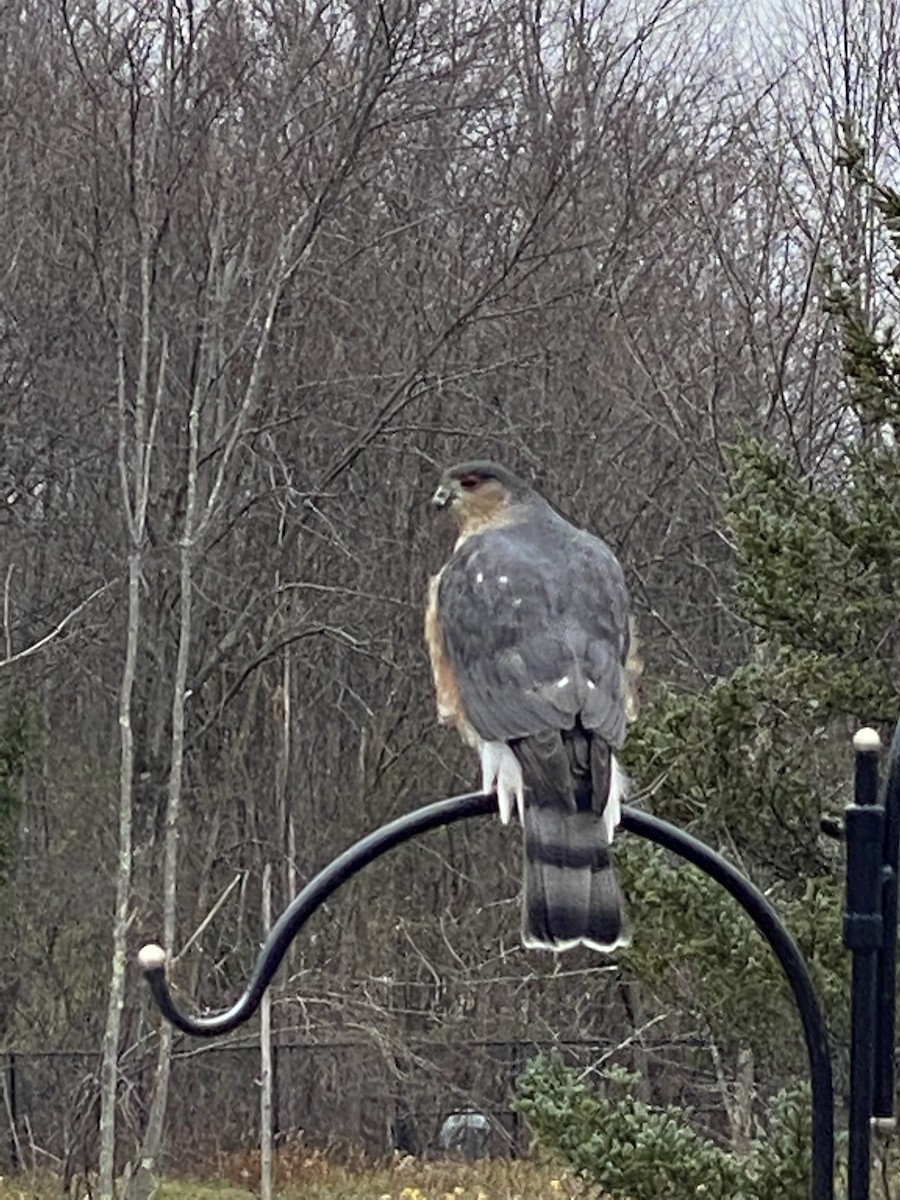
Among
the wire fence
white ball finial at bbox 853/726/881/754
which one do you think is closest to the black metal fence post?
white ball finial at bbox 853/726/881/754

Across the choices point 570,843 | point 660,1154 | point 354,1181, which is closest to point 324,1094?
point 354,1181

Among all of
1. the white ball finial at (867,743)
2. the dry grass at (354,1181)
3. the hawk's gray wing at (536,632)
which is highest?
the hawk's gray wing at (536,632)

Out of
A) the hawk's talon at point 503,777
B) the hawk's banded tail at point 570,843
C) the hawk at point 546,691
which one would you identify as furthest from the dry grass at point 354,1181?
the hawk's banded tail at point 570,843

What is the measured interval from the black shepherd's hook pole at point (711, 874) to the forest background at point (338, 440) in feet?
21.7

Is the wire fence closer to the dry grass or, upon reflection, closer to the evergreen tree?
the dry grass

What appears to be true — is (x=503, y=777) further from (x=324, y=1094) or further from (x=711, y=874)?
(x=324, y=1094)

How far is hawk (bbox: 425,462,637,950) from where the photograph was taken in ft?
6.97

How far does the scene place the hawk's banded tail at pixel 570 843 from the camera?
2.09 metres

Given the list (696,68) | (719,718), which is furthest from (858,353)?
(696,68)

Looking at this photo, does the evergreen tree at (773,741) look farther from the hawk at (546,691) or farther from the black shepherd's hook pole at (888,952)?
the black shepherd's hook pole at (888,952)

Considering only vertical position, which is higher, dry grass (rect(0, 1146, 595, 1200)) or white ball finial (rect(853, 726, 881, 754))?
white ball finial (rect(853, 726, 881, 754))

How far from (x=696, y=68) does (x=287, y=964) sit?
6.01 m

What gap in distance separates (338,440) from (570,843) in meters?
8.90

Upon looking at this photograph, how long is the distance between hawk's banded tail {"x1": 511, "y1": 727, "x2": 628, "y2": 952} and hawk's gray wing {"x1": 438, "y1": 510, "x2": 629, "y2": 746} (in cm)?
5
